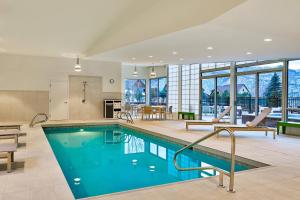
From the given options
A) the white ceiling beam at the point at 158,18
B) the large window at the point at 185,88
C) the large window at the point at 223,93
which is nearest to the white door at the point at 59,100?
the white ceiling beam at the point at 158,18

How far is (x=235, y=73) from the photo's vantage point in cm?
1080

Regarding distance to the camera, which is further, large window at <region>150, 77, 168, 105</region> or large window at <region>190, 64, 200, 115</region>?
large window at <region>150, 77, 168, 105</region>

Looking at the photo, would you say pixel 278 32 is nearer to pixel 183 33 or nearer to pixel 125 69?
pixel 183 33

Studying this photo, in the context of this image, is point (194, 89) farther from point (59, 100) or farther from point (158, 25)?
point (158, 25)

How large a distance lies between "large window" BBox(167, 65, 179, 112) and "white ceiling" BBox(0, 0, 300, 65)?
610cm

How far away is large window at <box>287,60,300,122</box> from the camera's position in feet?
28.2

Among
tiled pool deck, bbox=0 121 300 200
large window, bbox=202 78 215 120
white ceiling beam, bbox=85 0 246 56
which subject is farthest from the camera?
large window, bbox=202 78 215 120

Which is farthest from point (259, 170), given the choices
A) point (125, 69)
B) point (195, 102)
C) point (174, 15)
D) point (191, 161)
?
point (125, 69)

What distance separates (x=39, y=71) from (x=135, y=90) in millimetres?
7240

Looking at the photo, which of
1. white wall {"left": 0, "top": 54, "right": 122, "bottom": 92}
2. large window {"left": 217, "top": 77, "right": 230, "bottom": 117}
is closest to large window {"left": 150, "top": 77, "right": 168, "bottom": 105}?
white wall {"left": 0, "top": 54, "right": 122, "bottom": 92}

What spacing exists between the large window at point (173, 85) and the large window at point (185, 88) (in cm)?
49

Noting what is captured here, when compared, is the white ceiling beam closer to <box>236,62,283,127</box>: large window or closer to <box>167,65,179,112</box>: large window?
<box>236,62,283,127</box>: large window

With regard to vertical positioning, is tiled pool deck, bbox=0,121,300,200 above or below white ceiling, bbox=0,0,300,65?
below

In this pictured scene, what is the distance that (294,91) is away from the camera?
28.5ft
